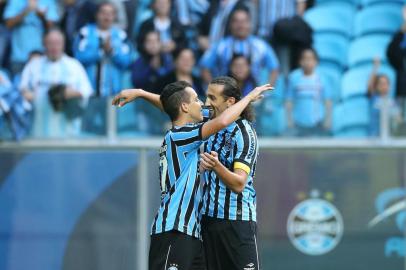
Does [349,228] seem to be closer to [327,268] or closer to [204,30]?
[327,268]

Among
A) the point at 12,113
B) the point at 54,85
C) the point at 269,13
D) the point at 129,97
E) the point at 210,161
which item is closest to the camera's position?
the point at 210,161

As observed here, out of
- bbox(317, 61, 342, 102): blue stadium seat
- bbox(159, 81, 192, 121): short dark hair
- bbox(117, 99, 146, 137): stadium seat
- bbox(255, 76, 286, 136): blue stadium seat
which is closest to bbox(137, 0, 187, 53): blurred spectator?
bbox(117, 99, 146, 137): stadium seat

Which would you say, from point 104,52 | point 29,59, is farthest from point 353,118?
point 29,59

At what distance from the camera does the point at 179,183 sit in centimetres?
636

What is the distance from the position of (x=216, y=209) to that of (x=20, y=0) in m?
4.69

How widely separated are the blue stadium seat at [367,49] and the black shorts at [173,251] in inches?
189

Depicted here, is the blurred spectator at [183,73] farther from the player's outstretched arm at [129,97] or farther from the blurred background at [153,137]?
the player's outstretched arm at [129,97]

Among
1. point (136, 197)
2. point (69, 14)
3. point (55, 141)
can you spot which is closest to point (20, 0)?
point (69, 14)

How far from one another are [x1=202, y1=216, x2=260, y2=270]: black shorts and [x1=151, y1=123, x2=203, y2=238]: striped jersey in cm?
27

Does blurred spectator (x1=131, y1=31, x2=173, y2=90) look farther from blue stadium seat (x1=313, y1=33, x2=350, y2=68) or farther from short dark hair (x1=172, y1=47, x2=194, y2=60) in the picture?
blue stadium seat (x1=313, y1=33, x2=350, y2=68)

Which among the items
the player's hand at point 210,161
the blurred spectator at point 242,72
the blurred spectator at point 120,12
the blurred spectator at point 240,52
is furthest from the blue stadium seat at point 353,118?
the player's hand at point 210,161

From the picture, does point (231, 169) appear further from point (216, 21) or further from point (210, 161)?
point (216, 21)

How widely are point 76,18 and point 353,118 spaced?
10.3 ft

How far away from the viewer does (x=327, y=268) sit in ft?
32.6
